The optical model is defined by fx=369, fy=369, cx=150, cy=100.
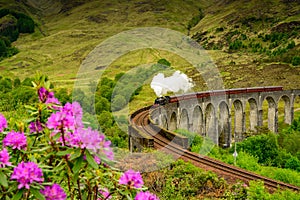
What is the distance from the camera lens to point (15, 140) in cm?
329

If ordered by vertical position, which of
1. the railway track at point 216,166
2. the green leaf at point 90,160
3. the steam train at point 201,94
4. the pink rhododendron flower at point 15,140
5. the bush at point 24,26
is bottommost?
the railway track at point 216,166

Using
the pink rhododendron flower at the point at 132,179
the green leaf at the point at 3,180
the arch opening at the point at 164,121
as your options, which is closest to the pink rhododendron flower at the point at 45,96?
the green leaf at the point at 3,180

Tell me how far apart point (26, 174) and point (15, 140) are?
50cm

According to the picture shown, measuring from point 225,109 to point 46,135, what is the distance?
5059cm

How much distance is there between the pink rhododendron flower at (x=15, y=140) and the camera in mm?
3268

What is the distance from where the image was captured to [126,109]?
63281 mm

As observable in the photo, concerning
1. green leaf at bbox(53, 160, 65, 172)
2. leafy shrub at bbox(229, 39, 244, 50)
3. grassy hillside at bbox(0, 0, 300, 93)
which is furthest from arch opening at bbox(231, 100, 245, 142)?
leafy shrub at bbox(229, 39, 244, 50)

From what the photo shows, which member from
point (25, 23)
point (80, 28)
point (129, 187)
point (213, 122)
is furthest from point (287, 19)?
point (129, 187)

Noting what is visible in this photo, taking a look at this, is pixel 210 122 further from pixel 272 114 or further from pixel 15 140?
pixel 15 140

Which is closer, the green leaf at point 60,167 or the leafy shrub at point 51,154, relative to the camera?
the leafy shrub at point 51,154

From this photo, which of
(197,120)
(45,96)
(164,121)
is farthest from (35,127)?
(197,120)

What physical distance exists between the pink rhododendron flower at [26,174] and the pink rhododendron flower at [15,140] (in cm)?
40

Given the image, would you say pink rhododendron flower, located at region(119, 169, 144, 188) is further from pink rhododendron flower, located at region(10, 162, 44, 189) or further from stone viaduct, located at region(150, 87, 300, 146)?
stone viaduct, located at region(150, 87, 300, 146)

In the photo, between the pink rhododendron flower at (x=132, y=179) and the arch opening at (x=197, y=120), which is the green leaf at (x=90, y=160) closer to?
the pink rhododendron flower at (x=132, y=179)
